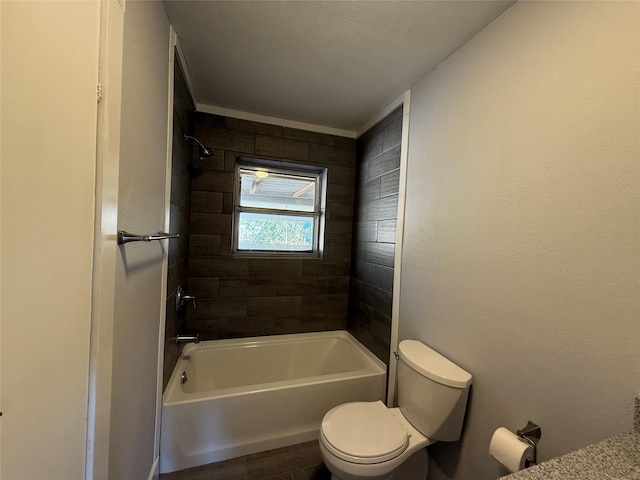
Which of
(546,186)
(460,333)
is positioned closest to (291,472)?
(460,333)

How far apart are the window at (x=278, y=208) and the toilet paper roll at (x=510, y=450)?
1.80m

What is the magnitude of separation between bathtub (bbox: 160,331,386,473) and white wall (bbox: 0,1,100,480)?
1.00 m

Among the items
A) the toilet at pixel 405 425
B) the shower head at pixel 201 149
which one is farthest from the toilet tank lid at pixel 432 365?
the shower head at pixel 201 149

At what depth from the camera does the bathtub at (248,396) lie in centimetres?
148

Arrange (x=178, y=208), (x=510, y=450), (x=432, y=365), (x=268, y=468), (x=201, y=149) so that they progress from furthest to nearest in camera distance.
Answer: (x=201, y=149), (x=178, y=208), (x=268, y=468), (x=432, y=365), (x=510, y=450)

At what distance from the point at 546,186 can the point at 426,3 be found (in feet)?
3.01

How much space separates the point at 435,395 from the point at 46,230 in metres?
1.53

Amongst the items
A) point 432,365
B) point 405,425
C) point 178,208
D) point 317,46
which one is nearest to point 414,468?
point 405,425

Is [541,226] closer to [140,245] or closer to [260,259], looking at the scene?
[140,245]

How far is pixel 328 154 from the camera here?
7.92 ft

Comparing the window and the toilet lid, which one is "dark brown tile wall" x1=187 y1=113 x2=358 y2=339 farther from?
the toilet lid

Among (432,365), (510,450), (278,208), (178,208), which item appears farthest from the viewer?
(278,208)

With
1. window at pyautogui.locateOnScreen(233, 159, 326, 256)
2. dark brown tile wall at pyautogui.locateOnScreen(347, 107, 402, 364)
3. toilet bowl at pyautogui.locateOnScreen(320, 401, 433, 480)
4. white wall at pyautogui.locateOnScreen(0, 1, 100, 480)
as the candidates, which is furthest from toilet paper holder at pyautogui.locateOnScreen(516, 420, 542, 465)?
window at pyautogui.locateOnScreen(233, 159, 326, 256)

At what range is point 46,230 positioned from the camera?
54 cm
